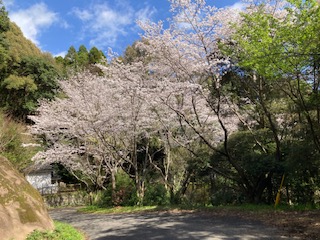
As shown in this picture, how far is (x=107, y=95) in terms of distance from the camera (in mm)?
14672

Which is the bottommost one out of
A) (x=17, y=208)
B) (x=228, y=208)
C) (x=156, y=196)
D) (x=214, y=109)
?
(x=228, y=208)

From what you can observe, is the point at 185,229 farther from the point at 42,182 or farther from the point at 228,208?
the point at 42,182

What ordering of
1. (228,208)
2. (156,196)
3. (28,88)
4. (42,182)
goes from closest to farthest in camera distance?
(228,208), (156,196), (28,88), (42,182)

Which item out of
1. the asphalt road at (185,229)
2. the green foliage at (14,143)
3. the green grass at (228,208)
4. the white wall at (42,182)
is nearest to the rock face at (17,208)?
the asphalt road at (185,229)

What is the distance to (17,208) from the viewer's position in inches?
255

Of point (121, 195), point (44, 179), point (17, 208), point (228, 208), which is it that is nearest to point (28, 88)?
point (44, 179)

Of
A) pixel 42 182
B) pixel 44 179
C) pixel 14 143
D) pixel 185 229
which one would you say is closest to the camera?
pixel 185 229

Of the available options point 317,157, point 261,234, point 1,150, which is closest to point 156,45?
point 317,157

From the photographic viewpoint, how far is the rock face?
5.97 m

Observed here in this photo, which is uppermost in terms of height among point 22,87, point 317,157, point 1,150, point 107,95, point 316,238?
point 22,87

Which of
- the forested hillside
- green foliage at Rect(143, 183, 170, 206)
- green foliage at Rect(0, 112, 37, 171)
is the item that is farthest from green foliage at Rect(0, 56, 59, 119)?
green foliage at Rect(143, 183, 170, 206)

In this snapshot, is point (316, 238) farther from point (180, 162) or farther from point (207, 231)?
point (180, 162)

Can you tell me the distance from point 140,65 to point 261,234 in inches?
358

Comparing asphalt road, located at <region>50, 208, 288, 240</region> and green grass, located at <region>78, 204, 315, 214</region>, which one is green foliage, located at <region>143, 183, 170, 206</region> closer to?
green grass, located at <region>78, 204, 315, 214</region>
